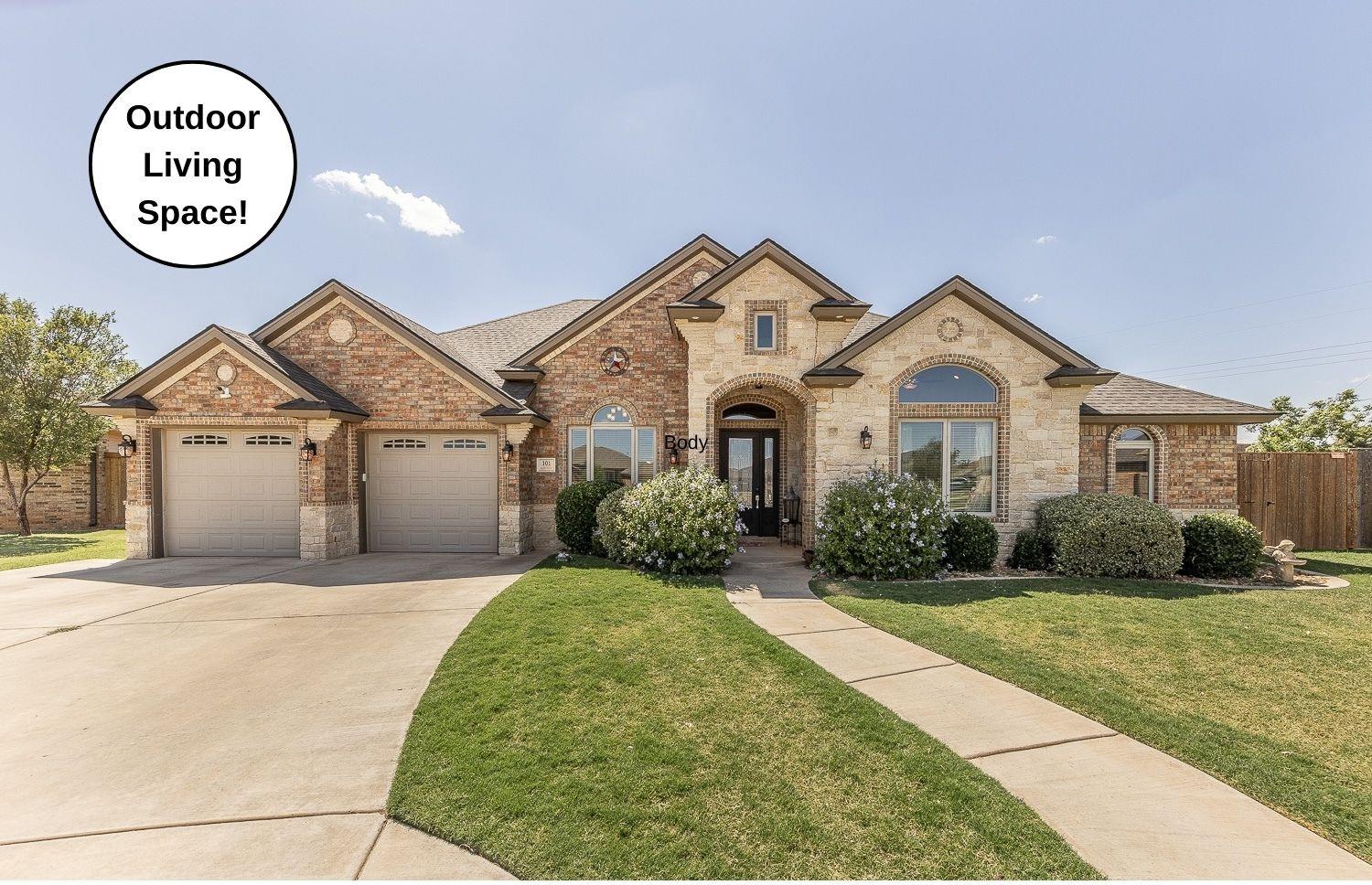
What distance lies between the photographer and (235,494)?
421 inches

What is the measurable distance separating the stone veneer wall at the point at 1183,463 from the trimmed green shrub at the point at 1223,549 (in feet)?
5.46

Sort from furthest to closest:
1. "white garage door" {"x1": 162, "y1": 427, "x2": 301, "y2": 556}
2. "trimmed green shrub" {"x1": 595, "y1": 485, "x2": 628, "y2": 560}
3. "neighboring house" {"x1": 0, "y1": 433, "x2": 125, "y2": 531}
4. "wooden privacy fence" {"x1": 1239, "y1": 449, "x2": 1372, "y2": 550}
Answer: "neighboring house" {"x1": 0, "y1": 433, "x2": 125, "y2": 531}, "wooden privacy fence" {"x1": 1239, "y1": 449, "x2": 1372, "y2": 550}, "white garage door" {"x1": 162, "y1": 427, "x2": 301, "y2": 556}, "trimmed green shrub" {"x1": 595, "y1": 485, "x2": 628, "y2": 560}

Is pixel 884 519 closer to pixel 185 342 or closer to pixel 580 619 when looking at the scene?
pixel 580 619

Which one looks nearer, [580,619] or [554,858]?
[554,858]

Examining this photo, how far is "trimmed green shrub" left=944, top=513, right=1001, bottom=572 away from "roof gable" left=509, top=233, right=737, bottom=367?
7675 millimetres

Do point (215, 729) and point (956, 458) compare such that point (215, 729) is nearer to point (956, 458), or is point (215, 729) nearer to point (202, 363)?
point (202, 363)

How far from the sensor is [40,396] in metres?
14.2

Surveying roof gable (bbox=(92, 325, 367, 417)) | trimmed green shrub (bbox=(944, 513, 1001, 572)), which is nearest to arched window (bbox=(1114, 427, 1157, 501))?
trimmed green shrub (bbox=(944, 513, 1001, 572))

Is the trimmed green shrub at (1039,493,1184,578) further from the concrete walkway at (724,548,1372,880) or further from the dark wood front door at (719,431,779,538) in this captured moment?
the dark wood front door at (719,431,779,538)

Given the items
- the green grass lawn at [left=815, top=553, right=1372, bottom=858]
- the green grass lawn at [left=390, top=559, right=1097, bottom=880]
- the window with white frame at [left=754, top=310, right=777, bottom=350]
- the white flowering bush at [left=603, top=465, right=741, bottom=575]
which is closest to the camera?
the green grass lawn at [left=390, top=559, right=1097, bottom=880]

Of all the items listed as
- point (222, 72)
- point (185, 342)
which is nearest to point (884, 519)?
point (222, 72)

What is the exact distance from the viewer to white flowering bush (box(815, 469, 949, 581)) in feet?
27.4

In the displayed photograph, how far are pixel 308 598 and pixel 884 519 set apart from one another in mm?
8813

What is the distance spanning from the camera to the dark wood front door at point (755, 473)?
12.7 m
